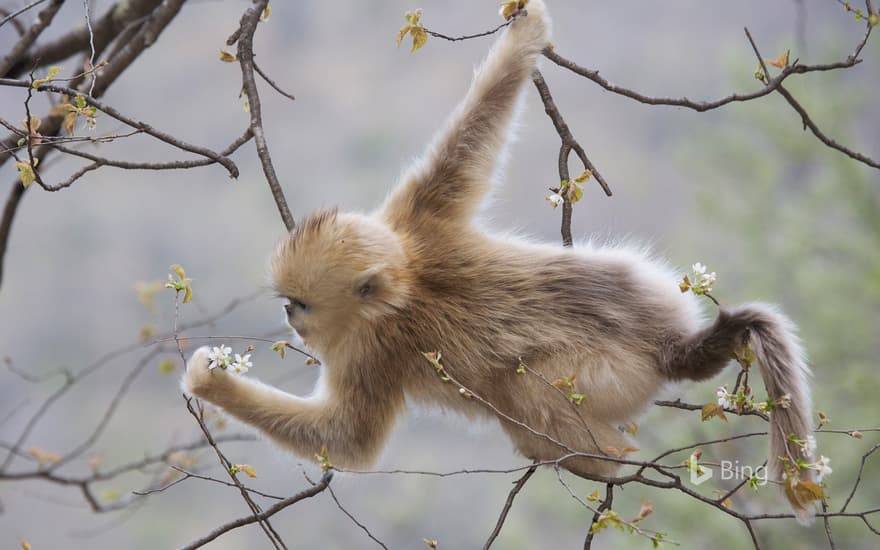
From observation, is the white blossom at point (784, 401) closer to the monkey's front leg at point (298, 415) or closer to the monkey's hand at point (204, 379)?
the monkey's front leg at point (298, 415)

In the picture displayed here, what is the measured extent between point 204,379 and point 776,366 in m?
1.23

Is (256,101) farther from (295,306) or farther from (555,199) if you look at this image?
(555,199)

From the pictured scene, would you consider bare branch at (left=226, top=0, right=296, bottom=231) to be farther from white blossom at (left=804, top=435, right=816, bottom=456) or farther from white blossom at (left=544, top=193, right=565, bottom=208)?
white blossom at (left=804, top=435, right=816, bottom=456)

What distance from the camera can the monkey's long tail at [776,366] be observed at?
148 cm

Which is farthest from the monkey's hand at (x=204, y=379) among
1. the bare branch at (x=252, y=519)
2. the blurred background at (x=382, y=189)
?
the blurred background at (x=382, y=189)

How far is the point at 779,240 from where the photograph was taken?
24.6ft

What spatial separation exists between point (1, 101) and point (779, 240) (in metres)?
5.92

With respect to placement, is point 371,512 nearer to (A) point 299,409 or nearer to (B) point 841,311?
(B) point 841,311

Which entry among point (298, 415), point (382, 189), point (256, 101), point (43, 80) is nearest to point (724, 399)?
point (298, 415)

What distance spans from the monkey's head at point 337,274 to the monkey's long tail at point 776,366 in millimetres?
619

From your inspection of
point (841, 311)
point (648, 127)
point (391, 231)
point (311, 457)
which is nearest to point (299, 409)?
point (311, 457)

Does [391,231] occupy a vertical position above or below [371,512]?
below

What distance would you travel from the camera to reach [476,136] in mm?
2102

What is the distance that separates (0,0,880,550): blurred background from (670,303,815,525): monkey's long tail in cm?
386
